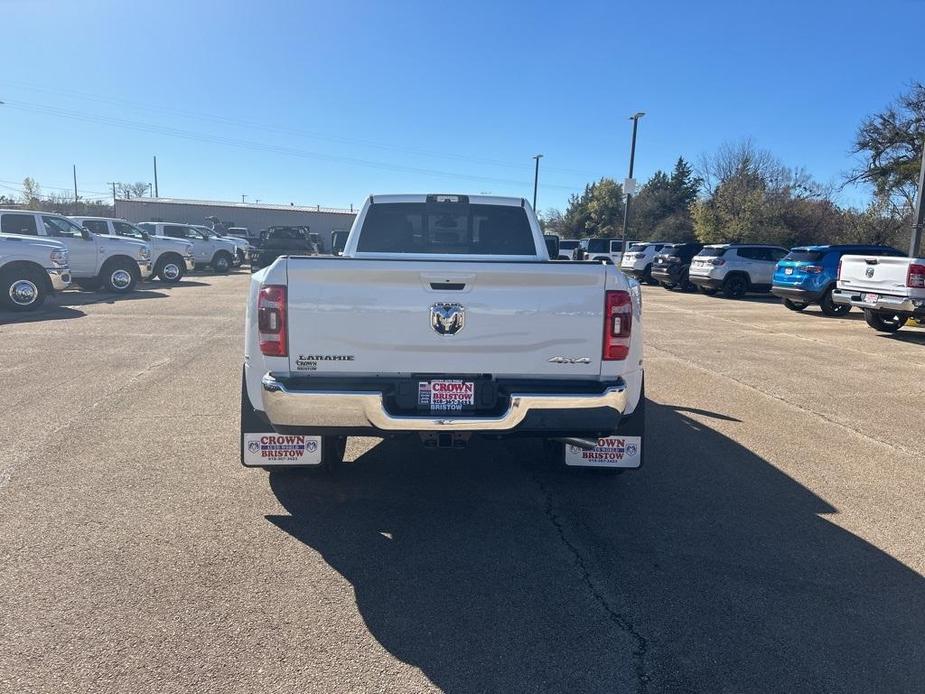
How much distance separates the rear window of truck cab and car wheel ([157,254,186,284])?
18251 millimetres

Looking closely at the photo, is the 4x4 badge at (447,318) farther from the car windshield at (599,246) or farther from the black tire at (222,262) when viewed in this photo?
the car windshield at (599,246)

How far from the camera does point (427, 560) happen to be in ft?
12.2

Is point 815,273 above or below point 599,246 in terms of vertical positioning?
below

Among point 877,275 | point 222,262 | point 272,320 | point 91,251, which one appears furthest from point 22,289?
point 877,275

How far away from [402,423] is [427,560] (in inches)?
29.5

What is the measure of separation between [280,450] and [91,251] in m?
15.7

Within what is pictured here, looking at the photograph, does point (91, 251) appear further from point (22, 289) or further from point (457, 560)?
point (457, 560)

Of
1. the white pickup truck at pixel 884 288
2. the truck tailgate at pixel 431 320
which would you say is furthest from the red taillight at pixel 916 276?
the truck tailgate at pixel 431 320

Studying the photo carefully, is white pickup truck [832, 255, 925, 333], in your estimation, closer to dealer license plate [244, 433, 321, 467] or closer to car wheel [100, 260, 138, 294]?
dealer license plate [244, 433, 321, 467]

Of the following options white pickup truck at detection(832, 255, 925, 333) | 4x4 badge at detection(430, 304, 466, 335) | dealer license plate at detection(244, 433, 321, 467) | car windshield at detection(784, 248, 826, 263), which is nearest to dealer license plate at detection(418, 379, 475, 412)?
4x4 badge at detection(430, 304, 466, 335)

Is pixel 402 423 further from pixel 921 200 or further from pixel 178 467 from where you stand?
pixel 921 200

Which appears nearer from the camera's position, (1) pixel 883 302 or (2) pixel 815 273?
(1) pixel 883 302

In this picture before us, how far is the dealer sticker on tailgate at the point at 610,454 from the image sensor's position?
4.54 metres

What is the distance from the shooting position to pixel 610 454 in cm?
455
